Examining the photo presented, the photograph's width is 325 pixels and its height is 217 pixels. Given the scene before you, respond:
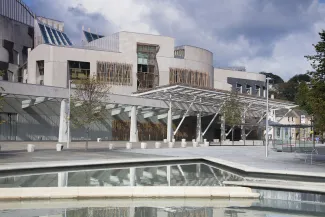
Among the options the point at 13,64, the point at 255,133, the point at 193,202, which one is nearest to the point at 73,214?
the point at 193,202

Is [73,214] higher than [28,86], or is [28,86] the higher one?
[28,86]

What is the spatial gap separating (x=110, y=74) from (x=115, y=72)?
0.94m

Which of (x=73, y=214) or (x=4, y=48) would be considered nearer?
(x=73, y=214)

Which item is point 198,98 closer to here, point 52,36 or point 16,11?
point 52,36

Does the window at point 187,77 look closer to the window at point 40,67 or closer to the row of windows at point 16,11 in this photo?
the window at point 40,67

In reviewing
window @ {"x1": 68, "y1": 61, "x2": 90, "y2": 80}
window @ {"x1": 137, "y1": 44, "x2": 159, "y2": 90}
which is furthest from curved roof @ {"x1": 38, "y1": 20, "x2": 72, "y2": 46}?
window @ {"x1": 137, "y1": 44, "x2": 159, "y2": 90}

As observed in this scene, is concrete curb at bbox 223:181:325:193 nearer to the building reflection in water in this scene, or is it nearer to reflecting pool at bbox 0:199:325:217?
reflecting pool at bbox 0:199:325:217

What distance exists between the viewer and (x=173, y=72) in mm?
66562

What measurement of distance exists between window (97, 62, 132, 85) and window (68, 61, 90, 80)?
172 cm

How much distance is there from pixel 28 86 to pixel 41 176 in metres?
25.9

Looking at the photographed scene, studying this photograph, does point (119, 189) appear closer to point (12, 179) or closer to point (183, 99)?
point (12, 179)

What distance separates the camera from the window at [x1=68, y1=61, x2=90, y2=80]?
190 ft

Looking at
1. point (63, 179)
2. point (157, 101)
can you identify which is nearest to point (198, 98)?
point (157, 101)

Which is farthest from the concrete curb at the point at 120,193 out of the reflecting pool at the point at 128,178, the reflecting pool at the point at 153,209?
the reflecting pool at the point at 128,178
